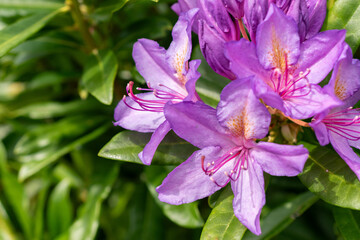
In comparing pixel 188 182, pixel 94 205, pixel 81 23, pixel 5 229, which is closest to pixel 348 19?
pixel 188 182

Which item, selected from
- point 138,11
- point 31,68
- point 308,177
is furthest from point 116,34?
point 308,177

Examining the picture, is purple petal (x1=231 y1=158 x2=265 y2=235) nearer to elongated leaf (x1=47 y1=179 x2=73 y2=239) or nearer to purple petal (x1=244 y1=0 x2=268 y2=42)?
purple petal (x1=244 y1=0 x2=268 y2=42)

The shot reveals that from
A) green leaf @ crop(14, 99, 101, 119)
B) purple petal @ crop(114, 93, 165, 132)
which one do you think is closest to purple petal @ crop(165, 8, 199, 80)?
purple petal @ crop(114, 93, 165, 132)

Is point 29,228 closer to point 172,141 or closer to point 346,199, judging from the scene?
point 172,141

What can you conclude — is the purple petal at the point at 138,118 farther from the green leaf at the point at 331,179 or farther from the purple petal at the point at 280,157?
the green leaf at the point at 331,179

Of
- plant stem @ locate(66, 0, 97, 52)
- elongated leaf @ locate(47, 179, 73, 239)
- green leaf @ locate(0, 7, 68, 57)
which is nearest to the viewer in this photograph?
green leaf @ locate(0, 7, 68, 57)

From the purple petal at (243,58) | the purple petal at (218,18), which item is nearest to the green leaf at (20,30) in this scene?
the purple petal at (218,18)

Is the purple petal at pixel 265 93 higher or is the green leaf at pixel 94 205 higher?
the purple petal at pixel 265 93
